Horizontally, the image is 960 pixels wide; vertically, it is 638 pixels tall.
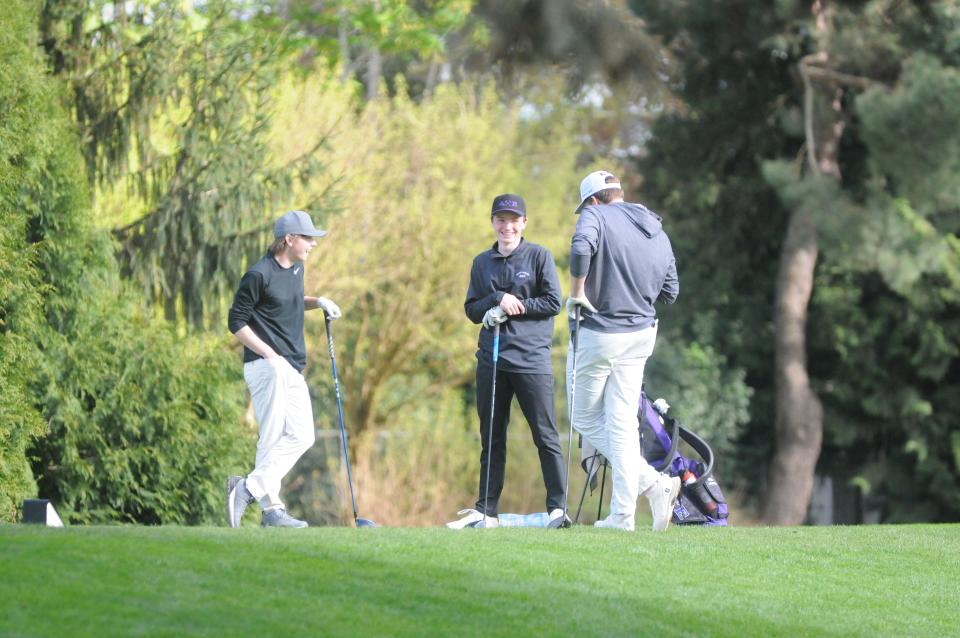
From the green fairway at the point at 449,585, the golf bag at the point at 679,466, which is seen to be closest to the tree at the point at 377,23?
the golf bag at the point at 679,466

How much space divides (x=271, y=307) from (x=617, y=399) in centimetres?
217

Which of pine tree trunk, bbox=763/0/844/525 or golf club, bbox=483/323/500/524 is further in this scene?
pine tree trunk, bbox=763/0/844/525

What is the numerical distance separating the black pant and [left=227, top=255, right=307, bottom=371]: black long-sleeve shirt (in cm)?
125

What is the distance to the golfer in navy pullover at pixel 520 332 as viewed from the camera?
971 centimetres

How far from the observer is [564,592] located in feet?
24.6

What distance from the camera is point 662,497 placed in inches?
377

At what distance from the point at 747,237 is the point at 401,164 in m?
6.42

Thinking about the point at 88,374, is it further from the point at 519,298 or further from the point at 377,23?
the point at 377,23

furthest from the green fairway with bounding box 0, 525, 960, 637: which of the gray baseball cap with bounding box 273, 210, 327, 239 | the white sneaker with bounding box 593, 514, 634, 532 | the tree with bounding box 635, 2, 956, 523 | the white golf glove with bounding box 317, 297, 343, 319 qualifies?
the tree with bounding box 635, 2, 956, 523

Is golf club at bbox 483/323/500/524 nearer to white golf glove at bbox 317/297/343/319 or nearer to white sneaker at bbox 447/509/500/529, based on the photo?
white sneaker at bbox 447/509/500/529

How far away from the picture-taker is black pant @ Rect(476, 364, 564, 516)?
9781mm

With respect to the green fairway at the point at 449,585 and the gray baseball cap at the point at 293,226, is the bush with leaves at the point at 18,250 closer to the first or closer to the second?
the gray baseball cap at the point at 293,226

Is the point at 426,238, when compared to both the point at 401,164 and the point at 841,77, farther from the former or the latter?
the point at 841,77

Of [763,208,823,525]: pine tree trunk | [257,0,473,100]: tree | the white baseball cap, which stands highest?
[257,0,473,100]: tree
